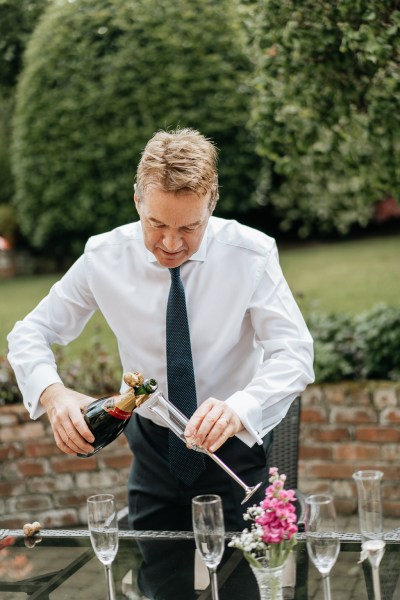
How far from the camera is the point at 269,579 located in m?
1.86

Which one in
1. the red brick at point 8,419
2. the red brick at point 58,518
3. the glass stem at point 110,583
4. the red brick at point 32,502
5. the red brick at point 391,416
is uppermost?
the glass stem at point 110,583

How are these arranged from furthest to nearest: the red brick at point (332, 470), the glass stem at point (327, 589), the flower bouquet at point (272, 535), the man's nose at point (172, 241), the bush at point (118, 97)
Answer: the bush at point (118, 97), the red brick at point (332, 470), the man's nose at point (172, 241), the glass stem at point (327, 589), the flower bouquet at point (272, 535)

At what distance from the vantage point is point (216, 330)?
8.77 feet

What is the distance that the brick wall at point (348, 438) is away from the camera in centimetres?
450

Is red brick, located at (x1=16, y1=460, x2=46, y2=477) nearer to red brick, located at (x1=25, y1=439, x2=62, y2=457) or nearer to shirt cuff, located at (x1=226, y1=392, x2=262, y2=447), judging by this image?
red brick, located at (x1=25, y1=439, x2=62, y2=457)

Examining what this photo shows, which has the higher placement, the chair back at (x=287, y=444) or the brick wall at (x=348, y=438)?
the chair back at (x=287, y=444)

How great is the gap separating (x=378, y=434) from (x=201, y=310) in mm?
2133

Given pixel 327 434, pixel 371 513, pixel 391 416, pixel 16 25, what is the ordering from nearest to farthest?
1. pixel 371 513
2. pixel 391 416
3. pixel 327 434
4. pixel 16 25

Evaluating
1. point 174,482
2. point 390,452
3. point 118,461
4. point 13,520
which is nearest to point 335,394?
point 390,452

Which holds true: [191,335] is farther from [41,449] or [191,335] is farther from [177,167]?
[41,449]

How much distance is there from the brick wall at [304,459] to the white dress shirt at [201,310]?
1.87 metres

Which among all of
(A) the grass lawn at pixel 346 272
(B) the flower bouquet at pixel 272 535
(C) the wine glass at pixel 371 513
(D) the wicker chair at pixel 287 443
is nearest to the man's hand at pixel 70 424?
(B) the flower bouquet at pixel 272 535

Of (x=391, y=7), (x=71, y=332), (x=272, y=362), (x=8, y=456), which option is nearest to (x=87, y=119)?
(x=8, y=456)

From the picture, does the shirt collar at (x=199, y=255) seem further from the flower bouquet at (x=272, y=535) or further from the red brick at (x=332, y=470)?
the red brick at (x=332, y=470)
